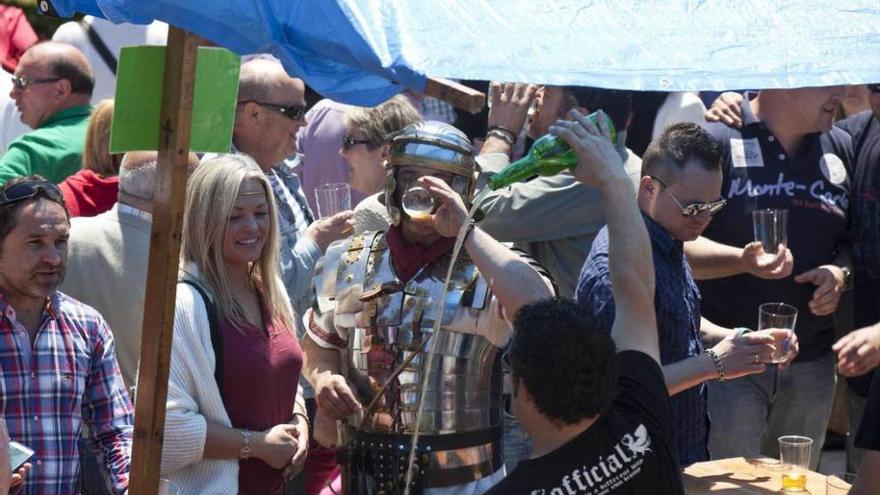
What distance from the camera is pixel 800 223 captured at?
6020mm

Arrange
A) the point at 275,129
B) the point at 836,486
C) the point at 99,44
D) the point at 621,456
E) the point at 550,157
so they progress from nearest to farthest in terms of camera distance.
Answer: the point at 621,456
the point at 550,157
the point at 836,486
the point at 275,129
the point at 99,44

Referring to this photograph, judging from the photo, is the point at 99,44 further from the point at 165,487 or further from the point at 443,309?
the point at 165,487

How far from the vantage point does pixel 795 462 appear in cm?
440

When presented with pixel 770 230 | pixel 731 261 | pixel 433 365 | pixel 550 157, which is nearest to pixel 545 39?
pixel 550 157

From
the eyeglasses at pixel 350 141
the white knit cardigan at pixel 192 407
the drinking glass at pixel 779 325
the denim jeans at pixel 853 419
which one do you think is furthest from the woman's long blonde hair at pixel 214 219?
the denim jeans at pixel 853 419

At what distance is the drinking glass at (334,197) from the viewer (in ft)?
17.8

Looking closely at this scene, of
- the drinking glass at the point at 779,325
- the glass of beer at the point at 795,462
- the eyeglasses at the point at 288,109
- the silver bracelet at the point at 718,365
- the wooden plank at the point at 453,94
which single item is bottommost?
the glass of beer at the point at 795,462

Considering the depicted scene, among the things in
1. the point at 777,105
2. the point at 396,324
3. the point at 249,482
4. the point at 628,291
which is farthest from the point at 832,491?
the point at 777,105

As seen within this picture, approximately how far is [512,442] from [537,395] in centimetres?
218

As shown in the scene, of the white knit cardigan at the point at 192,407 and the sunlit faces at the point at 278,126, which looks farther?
the sunlit faces at the point at 278,126

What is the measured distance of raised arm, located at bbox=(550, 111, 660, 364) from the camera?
364cm

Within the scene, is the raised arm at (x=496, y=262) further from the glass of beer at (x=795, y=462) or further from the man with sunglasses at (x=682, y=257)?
the glass of beer at (x=795, y=462)

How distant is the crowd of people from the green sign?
68 centimetres

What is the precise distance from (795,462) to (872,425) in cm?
76
